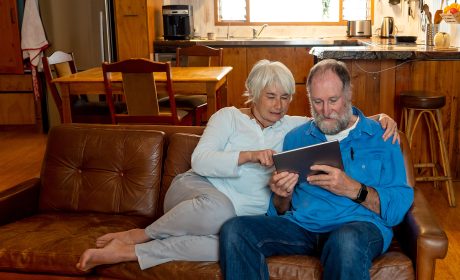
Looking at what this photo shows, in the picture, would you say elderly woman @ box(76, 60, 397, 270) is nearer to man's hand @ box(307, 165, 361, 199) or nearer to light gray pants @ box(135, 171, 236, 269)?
light gray pants @ box(135, 171, 236, 269)

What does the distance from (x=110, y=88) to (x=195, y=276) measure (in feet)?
7.81

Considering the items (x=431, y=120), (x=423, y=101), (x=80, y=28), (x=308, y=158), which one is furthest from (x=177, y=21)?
(x=308, y=158)

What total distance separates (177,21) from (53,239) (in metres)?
4.60

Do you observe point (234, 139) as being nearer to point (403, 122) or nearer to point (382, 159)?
point (382, 159)

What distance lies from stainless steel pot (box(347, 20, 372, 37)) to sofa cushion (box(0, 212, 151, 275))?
4.67 m

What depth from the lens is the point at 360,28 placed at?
21.5 ft

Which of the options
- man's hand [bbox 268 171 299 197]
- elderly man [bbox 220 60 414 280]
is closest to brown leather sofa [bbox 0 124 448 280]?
elderly man [bbox 220 60 414 280]

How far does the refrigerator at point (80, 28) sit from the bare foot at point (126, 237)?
418cm

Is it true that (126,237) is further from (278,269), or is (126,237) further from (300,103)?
(300,103)

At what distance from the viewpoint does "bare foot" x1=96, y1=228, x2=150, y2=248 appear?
2223 millimetres

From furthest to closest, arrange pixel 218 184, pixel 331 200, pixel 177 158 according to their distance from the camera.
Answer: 1. pixel 177 158
2. pixel 218 184
3. pixel 331 200

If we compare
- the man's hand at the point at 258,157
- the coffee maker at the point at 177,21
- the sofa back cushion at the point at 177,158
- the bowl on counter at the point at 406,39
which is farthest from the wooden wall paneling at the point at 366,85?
the coffee maker at the point at 177,21

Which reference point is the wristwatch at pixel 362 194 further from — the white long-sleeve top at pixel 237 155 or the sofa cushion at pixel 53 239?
the sofa cushion at pixel 53 239

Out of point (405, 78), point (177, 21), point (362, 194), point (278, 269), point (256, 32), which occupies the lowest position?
point (278, 269)
